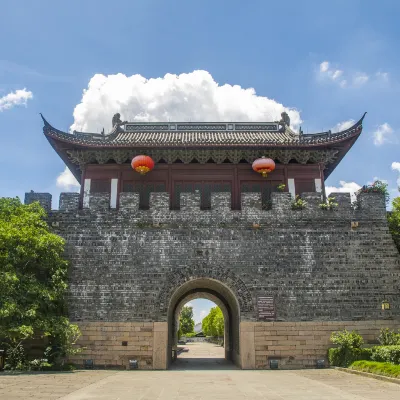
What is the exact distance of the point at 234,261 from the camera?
1348 centimetres

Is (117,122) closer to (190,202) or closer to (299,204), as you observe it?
(190,202)

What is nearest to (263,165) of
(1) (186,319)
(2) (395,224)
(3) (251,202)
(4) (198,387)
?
(3) (251,202)

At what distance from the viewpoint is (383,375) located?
381 inches

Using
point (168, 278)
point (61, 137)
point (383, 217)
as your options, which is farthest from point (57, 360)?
point (383, 217)

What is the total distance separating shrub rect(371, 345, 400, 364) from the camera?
10.6 metres

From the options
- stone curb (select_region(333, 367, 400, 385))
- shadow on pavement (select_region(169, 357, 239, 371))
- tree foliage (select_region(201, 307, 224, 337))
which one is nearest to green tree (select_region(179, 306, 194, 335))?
tree foliage (select_region(201, 307, 224, 337))

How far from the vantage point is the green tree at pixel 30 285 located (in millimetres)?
11211

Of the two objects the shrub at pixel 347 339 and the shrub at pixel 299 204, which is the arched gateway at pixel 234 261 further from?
the shrub at pixel 347 339

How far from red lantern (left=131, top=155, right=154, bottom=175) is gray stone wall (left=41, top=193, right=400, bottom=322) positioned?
4.69ft

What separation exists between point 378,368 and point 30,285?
9.41 meters

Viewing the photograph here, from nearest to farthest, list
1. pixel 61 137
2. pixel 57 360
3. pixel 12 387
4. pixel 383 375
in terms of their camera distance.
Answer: pixel 12 387, pixel 383 375, pixel 57 360, pixel 61 137

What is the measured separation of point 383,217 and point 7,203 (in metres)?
12.4

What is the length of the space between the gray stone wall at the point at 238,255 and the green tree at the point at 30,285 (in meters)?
0.74

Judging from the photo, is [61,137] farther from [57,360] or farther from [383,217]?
[383,217]
